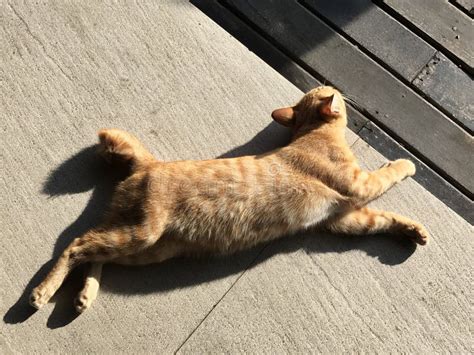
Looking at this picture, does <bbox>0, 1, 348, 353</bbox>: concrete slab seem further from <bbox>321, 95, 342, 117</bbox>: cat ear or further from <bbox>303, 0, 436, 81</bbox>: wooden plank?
<bbox>303, 0, 436, 81</bbox>: wooden plank

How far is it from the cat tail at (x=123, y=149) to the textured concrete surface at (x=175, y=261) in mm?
238

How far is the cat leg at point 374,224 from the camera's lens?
328 centimetres

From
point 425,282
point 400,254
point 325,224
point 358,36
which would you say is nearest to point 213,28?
point 358,36

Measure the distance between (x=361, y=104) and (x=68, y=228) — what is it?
2.33m

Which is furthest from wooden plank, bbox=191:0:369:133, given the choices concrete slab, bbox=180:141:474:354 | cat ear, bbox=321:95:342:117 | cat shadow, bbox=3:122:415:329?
concrete slab, bbox=180:141:474:354

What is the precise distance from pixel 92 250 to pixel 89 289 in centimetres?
26

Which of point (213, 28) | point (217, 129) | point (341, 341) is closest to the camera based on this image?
point (341, 341)

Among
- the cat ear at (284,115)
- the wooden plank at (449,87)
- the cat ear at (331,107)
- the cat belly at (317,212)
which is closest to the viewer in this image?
the cat belly at (317,212)

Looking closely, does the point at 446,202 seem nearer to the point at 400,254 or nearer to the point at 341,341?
the point at 400,254

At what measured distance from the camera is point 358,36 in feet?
12.5

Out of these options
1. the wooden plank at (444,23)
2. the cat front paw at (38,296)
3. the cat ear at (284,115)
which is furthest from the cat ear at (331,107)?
the cat front paw at (38,296)

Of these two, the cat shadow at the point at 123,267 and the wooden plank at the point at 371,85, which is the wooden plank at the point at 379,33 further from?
the cat shadow at the point at 123,267

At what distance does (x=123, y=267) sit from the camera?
3.16m

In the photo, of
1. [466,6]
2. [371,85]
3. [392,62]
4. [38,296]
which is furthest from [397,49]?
[38,296]
